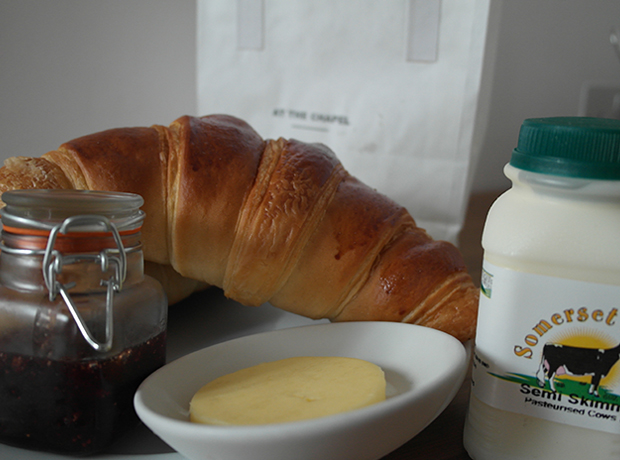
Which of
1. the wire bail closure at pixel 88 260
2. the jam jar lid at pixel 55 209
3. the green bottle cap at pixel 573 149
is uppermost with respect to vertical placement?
the green bottle cap at pixel 573 149

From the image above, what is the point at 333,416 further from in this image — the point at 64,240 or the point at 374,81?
the point at 374,81

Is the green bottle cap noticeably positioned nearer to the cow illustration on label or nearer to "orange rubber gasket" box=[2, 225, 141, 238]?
the cow illustration on label

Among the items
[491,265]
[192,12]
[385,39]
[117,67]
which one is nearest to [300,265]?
[491,265]

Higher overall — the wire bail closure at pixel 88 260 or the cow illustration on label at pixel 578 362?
the wire bail closure at pixel 88 260

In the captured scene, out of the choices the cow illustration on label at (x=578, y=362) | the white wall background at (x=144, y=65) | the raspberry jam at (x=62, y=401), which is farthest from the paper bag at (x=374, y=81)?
the raspberry jam at (x=62, y=401)

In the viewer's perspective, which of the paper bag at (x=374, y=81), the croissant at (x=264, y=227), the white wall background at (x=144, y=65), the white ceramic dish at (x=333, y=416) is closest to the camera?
the white ceramic dish at (x=333, y=416)

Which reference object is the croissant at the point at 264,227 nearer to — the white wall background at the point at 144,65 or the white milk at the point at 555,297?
the white milk at the point at 555,297
